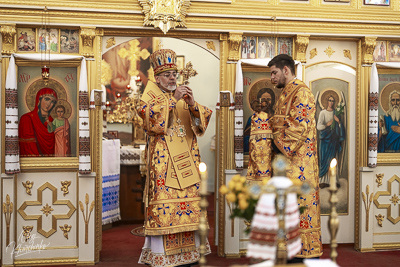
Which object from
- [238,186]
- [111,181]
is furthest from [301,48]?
[238,186]

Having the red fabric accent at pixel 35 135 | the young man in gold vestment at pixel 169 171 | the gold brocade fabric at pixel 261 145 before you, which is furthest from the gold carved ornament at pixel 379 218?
the red fabric accent at pixel 35 135

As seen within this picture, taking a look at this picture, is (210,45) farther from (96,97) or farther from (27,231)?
(27,231)

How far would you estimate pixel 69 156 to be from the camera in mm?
6066

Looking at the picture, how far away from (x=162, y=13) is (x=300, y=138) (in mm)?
2247

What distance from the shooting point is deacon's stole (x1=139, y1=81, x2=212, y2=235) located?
504 cm

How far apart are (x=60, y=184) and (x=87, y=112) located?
34.9 inches

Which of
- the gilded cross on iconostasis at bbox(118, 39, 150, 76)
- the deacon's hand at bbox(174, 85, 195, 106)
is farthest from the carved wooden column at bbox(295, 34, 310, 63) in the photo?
the gilded cross on iconostasis at bbox(118, 39, 150, 76)

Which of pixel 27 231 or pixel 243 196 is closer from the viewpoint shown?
pixel 243 196

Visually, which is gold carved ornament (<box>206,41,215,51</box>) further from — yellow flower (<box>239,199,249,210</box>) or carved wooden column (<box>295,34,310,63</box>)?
yellow flower (<box>239,199,249,210</box>)

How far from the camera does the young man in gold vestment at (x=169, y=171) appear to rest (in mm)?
5070

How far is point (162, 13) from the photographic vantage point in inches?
234

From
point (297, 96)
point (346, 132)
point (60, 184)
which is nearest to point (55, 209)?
point (60, 184)

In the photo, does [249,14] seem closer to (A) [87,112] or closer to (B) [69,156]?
(A) [87,112]

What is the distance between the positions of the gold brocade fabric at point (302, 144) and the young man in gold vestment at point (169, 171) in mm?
807
